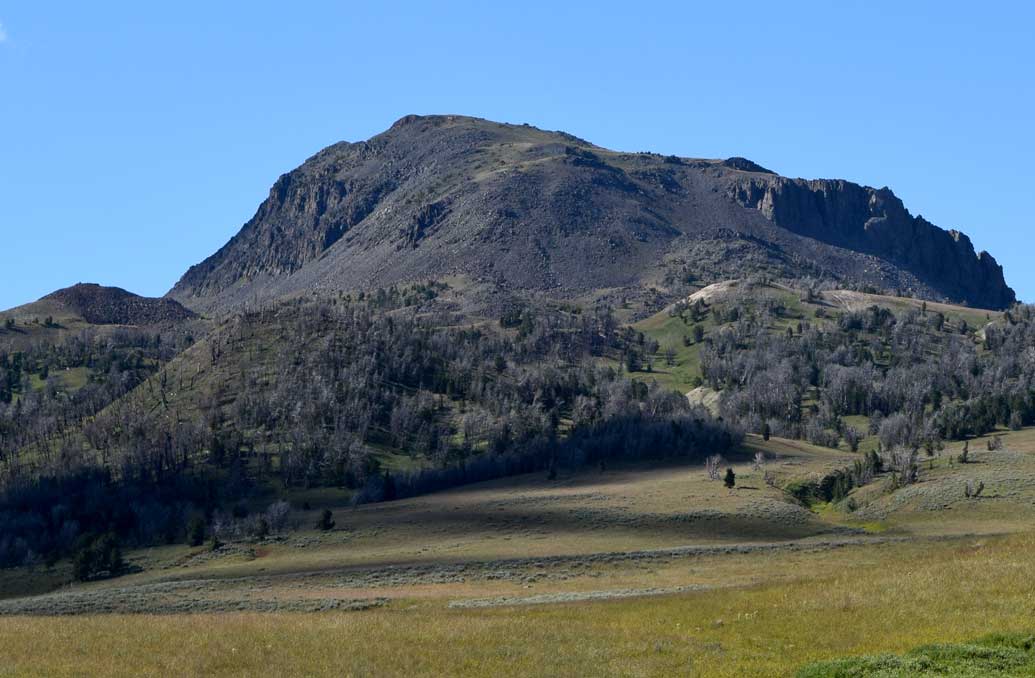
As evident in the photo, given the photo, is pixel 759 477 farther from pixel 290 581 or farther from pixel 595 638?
pixel 595 638

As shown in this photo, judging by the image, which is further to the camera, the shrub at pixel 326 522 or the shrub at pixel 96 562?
the shrub at pixel 326 522

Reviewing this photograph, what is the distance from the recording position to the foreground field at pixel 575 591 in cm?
4319

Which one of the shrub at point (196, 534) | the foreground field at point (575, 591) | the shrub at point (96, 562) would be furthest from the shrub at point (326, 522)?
the shrub at point (96, 562)

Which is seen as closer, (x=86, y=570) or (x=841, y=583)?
(x=841, y=583)

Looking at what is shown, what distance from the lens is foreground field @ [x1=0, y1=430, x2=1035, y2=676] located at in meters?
43.2

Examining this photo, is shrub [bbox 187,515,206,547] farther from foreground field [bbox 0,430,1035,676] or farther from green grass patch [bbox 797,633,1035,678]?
green grass patch [bbox 797,633,1035,678]

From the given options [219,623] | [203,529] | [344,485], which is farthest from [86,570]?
[219,623]

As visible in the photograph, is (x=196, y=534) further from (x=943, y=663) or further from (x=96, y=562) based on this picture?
(x=943, y=663)

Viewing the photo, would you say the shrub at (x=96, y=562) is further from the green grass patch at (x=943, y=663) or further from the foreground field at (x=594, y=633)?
the green grass patch at (x=943, y=663)

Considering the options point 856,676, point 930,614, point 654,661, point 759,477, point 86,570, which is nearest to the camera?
point 856,676

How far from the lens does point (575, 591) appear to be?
70000mm

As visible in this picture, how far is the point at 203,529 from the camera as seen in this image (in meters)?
146

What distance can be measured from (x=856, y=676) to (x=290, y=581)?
59.7m

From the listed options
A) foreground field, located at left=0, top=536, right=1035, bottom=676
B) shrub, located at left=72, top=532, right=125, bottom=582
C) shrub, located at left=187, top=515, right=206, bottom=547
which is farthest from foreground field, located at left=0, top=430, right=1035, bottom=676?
shrub, located at left=72, top=532, right=125, bottom=582
